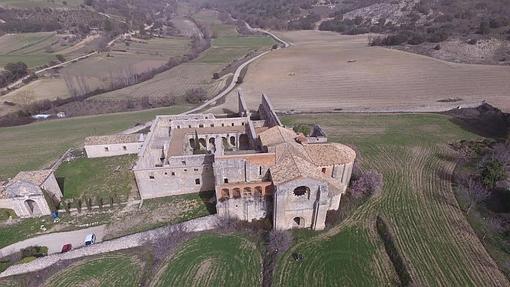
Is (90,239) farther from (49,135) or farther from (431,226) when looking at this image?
(49,135)

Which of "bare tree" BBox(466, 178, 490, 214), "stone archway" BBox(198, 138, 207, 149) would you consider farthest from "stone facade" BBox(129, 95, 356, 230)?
"bare tree" BBox(466, 178, 490, 214)

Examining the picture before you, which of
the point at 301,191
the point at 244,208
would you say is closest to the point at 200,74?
the point at 244,208

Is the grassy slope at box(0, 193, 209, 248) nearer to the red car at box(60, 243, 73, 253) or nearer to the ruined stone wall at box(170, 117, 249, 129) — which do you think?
the red car at box(60, 243, 73, 253)

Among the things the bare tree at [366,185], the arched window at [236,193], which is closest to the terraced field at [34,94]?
the arched window at [236,193]

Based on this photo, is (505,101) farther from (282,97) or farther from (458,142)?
(282,97)

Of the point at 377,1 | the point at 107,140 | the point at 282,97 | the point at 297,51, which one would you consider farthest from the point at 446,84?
the point at 377,1

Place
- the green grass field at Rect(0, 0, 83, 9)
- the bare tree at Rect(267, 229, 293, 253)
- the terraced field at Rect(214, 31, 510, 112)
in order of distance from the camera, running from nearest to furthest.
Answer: the bare tree at Rect(267, 229, 293, 253), the terraced field at Rect(214, 31, 510, 112), the green grass field at Rect(0, 0, 83, 9)

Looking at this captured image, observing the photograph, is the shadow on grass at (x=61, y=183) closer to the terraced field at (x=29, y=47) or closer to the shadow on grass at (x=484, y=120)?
the shadow on grass at (x=484, y=120)
